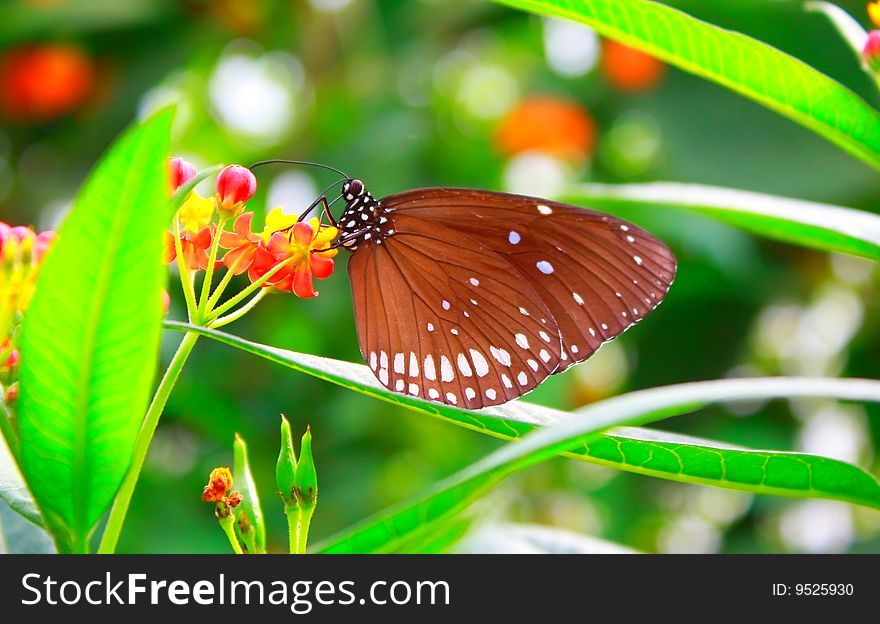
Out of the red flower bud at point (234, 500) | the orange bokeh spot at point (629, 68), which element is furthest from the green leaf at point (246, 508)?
the orange bokeh spot at point (629, 68)

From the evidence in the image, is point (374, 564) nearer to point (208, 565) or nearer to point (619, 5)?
point (208, 565)

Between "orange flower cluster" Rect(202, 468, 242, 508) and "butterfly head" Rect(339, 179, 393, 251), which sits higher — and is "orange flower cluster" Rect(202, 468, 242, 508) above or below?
below

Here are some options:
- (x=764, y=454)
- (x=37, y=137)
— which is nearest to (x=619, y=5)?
(x=764, y=454)

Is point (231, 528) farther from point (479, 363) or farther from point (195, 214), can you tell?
point (479, 363)

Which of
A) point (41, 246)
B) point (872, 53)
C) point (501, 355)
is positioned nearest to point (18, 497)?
point (41, 246)

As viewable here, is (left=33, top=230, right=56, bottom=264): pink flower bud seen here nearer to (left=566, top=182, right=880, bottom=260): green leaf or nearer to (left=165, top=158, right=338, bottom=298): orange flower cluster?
(left=165, top=158, right=338, bottom=298): orange flower cluster

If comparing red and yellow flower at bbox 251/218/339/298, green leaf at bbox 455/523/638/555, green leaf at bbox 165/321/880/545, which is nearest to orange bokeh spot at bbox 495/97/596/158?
green leaf at bbox 455/523/638/555

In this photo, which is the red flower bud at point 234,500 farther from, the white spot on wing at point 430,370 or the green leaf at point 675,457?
the white spot on wing at point 430,370
